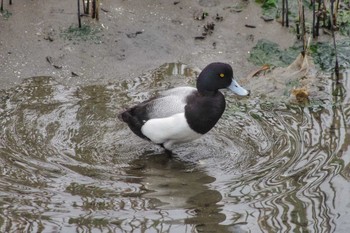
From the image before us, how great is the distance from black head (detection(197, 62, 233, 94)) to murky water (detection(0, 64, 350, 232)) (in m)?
0.57

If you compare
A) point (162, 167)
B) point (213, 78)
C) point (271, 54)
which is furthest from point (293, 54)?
point (162, 167)

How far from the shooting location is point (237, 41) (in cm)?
968

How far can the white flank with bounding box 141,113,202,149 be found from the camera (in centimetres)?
764

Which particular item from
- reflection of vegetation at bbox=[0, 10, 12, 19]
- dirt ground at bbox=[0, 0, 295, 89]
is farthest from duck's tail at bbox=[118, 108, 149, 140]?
reflection of vegetation at bbox=[0, 10, 12, 19]

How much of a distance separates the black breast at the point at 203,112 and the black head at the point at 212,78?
0.32ft

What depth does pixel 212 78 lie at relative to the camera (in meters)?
7.75

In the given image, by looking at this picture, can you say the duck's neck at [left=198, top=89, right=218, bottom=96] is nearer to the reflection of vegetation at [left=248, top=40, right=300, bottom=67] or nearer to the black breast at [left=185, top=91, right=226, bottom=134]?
the black breast at [left=185, top=91, right=226, bottom=134]

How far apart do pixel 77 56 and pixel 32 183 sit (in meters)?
2.46

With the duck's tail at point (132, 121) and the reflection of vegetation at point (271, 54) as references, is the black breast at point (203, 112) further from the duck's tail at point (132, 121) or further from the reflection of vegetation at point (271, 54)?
the reflection of vegetation at point (271, 54)

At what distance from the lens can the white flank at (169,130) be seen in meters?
7.64

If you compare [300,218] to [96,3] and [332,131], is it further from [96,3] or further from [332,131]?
[96,3]

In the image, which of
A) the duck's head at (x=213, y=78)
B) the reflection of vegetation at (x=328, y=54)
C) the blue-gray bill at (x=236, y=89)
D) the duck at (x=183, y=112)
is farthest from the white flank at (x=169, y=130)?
the reflection of vegetation at (x=328, y=54)

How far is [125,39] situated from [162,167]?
7.61 ft

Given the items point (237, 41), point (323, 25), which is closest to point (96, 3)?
point (237, 41)
